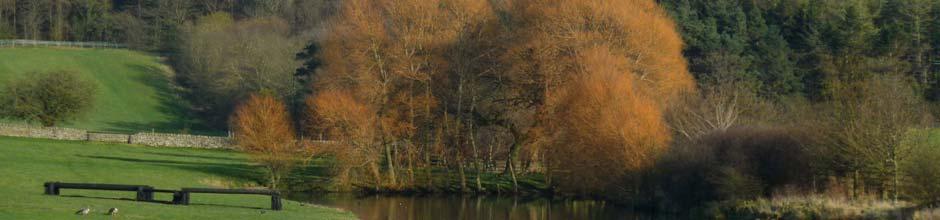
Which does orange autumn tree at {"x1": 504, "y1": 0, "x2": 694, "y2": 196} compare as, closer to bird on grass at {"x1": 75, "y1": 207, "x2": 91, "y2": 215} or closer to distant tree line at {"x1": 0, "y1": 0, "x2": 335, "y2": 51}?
bird on grass at {"x1": 75, "y1": 207, "x2": 91, "y2": 215}

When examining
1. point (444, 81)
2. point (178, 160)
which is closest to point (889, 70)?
point (444, 81)

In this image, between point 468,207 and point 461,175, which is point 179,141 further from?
point 468,207

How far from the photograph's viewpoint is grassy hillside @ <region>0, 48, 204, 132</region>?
11000 cm

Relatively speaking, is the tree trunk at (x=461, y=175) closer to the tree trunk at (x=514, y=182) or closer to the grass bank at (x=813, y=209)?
the tree trunk at (x=514, y=182)

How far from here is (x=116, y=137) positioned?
3287 inches

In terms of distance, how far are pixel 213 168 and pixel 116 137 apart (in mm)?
22497

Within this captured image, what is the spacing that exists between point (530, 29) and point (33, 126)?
4040 centimetres

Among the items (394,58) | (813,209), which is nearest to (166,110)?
(394,58)

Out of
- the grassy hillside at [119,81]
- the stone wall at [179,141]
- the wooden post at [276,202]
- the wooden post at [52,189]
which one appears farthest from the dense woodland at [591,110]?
the grassy hillside at [119,81]

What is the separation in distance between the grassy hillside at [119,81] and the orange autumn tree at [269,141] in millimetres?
44414

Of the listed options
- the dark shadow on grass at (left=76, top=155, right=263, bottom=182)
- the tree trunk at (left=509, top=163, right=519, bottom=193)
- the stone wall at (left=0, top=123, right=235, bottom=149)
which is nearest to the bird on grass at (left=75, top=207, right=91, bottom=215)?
the dark shadow on grass at (left=76, top=155, right=263, bottom=182)

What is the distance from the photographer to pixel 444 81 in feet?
209

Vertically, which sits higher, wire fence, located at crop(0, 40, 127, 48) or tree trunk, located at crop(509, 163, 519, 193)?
wire fence, located at crop(0, 40, 127, 48)

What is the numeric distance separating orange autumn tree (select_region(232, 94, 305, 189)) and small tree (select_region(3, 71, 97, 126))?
3057cm
